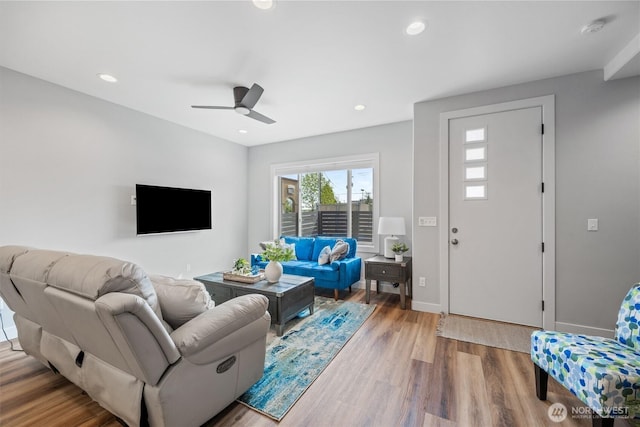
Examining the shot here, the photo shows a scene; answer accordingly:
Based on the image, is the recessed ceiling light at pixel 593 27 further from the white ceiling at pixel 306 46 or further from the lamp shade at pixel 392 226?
the lamp shade at pixel 392 226

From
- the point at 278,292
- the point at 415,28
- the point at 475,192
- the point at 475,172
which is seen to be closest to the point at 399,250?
the point at 475,192

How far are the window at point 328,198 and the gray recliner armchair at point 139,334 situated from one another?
3.13 meters

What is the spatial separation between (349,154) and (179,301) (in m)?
3.73

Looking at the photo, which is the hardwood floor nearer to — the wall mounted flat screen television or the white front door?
the white front door

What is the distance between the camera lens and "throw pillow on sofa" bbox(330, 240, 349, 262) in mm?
3984

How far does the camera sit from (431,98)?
3.30 m

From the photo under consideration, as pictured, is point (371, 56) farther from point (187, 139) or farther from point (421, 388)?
point (187, 139)

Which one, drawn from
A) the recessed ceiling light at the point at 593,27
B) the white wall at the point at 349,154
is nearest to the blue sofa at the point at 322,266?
the white wall at the point at 349,154

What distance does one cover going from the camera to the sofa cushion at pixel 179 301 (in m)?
1.50

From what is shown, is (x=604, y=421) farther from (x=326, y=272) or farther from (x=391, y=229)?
(x=326, y=272)

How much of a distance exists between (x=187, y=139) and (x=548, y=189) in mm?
5057

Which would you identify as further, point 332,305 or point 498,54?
point 332,305

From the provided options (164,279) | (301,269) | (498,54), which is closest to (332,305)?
(301,269)

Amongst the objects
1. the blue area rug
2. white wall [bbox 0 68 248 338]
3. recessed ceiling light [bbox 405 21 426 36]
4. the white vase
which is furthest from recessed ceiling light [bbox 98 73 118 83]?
the blue area rug
